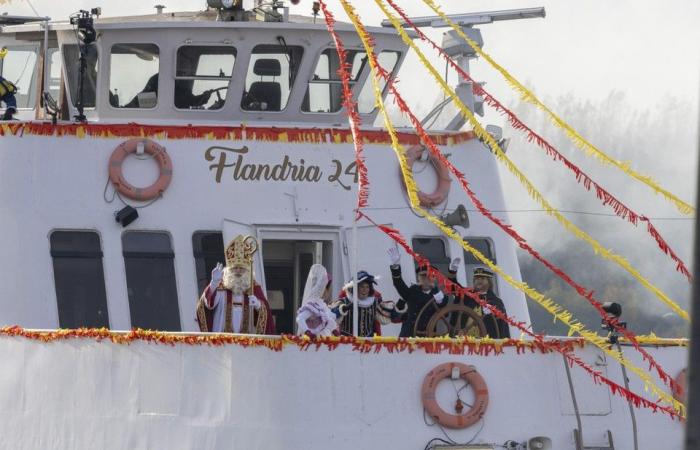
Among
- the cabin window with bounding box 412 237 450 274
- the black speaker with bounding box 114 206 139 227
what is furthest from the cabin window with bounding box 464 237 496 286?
the black speaker with bounding box 114 206 139 227

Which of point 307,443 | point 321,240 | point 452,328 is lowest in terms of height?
point 307,443

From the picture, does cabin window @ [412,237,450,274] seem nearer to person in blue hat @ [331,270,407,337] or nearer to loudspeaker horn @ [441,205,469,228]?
loudspeaker horn @ [441,205,469,228]

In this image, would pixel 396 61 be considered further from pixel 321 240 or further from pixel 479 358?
pixel 479 358

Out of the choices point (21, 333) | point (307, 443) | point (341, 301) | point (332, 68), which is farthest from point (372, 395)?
point (332, 68)

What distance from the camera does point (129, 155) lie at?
15.8 metres

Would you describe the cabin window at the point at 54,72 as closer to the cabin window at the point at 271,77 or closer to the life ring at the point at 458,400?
the cabin window at the point at 271,77

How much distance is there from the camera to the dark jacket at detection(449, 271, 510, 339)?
14.6 m

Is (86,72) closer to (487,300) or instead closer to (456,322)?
(487,300)

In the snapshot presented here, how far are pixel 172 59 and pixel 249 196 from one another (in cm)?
178

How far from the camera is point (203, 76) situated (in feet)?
55.4

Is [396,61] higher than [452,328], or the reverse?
[396,61]

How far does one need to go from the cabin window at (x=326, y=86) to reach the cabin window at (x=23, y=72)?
308cm

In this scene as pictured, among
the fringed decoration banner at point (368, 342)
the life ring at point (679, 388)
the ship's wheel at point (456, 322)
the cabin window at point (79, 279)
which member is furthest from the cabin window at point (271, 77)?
the life ring at point (679, 388)

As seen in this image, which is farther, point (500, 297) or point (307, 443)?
point (500, 297)
